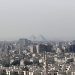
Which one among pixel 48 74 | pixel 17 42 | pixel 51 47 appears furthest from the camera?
pixel 17 42

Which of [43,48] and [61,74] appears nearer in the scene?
[61,74]

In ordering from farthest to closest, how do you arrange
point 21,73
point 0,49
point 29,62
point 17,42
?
point 17,42, point 0,49, point 29,62, point 21,73

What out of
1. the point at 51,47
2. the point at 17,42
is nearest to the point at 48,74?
the point at 51,47

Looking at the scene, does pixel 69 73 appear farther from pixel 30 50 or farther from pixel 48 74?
pixel 30 50

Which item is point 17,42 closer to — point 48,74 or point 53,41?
point 53,41

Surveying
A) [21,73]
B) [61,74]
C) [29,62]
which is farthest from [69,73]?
[29,62]

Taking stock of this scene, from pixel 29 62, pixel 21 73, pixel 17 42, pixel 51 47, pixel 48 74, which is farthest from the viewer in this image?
pixel 17 42
